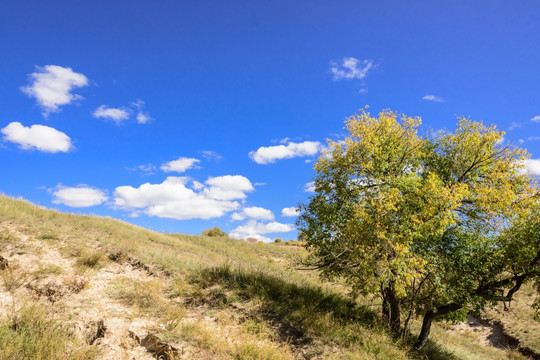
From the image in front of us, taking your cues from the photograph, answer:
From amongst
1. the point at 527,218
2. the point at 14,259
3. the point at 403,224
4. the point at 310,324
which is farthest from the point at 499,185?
the point at 14,259

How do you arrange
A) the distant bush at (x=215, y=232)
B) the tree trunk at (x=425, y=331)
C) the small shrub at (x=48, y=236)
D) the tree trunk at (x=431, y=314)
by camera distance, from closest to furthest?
the tree trunk at (x=431, y=314), the tree trunk at (x=425, y=331), the small shrub at (x=48, y=236), the distant bush at (x=215, y=232)

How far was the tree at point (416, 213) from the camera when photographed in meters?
10.0

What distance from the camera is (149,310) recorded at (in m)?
10.3

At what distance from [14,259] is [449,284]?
58.9ft

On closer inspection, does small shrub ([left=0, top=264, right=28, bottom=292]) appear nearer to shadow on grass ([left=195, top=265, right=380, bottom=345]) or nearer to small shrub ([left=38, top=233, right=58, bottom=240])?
small shrub ([left=38, top=233, right=58, bottom=240])

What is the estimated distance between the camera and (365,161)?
12.8 meters

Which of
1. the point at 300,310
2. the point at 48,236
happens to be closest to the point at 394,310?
the point at 300,310

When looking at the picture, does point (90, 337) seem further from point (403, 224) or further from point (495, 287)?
point (495, 287)

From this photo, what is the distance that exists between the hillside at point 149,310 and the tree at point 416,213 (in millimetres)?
2034

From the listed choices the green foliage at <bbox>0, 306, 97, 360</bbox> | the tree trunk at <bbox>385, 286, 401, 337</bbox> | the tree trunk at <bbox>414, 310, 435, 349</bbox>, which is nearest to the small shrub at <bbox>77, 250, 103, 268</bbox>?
the green foliage at <bbox>0, 306, 97, 360</bbox>

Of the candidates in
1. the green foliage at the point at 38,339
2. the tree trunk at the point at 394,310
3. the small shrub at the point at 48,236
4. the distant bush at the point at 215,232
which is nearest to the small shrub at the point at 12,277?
the green foliage at the point at 38,339

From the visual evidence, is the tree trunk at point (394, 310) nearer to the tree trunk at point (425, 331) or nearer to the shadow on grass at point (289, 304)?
the shadow on grass at point (289, 304)

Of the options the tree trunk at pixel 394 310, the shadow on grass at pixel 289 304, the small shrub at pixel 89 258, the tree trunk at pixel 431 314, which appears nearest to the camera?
the shadow on grass at pixel 289 304

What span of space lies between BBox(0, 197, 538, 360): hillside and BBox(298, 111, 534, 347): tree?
2.03 metres
